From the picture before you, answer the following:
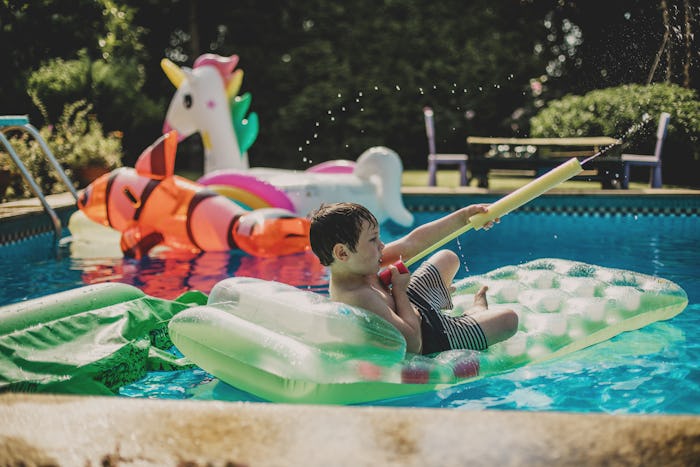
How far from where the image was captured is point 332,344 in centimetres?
257

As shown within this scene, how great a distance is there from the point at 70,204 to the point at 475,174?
488 centimetres

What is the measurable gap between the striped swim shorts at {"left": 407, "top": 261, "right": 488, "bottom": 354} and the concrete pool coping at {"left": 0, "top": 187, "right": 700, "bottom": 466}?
1385mm

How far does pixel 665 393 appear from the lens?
2.77m

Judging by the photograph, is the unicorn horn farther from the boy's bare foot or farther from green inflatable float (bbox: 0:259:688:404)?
the boy's bare foot

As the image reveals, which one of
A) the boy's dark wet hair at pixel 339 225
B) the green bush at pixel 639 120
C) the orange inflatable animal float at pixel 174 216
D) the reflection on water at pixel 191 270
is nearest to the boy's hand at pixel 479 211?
the boy's dark wet hair at pixel 339 225

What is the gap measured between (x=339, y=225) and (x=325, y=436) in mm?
1271

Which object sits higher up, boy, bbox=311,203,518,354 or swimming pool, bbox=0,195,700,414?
boy, bbox=311,203,518,354

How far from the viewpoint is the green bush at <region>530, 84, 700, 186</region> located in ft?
25.5

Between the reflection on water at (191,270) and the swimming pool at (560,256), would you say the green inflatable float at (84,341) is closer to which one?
the swimming pool at (560,256)

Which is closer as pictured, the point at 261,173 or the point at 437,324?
the point at 437,324

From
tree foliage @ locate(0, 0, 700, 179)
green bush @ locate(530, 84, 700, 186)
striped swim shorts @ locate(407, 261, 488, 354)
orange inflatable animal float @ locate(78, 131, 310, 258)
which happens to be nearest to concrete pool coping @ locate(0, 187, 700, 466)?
striped swim shorts @ locate(407, 261, 488, 354)

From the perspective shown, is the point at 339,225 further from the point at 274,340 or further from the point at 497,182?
the point at 497,182

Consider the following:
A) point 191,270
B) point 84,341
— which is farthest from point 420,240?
point 191,270

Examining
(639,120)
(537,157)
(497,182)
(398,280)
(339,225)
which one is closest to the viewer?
(339,225)
